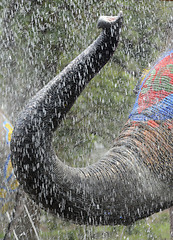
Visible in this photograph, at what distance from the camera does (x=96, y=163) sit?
52.2 inches

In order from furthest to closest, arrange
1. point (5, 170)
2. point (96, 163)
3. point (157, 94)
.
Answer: point (5, 170), point (157, 94), point (96, 163)

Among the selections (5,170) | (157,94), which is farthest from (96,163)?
(5,170)

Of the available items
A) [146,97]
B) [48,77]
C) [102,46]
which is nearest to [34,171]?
[102,46]

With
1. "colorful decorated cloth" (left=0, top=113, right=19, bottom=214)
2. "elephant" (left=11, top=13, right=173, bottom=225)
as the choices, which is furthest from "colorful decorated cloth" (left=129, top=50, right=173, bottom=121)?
"colorful decorated cloth" (left=0, top=113, right=19, bottom=214)

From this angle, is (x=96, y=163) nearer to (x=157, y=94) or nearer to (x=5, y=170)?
(x=157, y=94)

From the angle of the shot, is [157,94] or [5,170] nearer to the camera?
[157,94]

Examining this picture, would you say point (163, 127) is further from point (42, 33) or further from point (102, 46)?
point (42, 33)

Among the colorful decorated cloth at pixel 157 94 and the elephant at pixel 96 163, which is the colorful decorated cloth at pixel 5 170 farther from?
the elephant at pixel 96 163

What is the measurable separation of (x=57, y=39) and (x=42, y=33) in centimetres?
19

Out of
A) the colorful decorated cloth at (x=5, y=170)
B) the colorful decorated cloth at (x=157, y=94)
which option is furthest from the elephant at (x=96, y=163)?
the colorful decorated cloth at (x=5, y=170)

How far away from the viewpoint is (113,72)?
484cm

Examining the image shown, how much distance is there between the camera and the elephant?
3.21 ft

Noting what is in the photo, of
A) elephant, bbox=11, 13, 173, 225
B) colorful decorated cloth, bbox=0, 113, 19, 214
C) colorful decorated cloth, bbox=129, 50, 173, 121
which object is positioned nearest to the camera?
elephant, bbox=11, 13, 173, 225

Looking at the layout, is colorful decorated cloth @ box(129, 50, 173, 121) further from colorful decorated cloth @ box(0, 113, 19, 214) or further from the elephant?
colorful decorated cloth @ box(0, 113, 19, 214)
